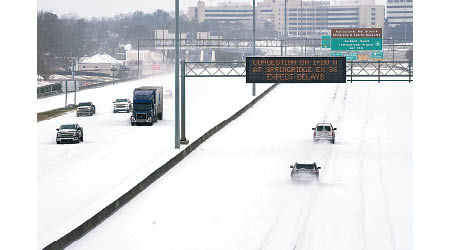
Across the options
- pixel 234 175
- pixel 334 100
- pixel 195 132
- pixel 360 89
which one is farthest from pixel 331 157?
pixel 360 89

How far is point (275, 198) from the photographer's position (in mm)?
A: 35500

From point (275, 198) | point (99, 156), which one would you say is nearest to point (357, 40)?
point (99, 156)

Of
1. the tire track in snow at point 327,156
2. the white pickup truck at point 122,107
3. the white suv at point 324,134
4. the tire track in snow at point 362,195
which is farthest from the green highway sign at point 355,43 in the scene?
the white suv at point 324,134

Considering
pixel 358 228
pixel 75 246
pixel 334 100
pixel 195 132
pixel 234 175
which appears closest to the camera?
pixel 75 246

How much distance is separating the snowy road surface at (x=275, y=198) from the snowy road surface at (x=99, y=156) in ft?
4.30

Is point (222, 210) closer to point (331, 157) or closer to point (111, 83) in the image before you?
point (331, 157)

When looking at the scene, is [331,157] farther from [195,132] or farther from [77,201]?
[77,201]

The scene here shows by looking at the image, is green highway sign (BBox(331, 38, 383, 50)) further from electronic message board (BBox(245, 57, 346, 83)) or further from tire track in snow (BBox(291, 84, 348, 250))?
electronic message board (BBox(245, 57, 346, 83))

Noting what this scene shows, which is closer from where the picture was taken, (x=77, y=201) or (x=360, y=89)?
(x=77, y=201)

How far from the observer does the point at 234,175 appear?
42.1 metres

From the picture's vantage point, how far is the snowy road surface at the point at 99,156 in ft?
107

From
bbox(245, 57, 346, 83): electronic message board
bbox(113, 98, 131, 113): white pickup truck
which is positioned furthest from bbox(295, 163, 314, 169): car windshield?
bbox(113, 98, 131, 113): white pickup truck

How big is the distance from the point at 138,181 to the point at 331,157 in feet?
49.8

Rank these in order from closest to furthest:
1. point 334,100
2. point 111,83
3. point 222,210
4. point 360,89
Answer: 1. point 222,210
2. point 334,100
3. point 360,89
4. point 111,83
